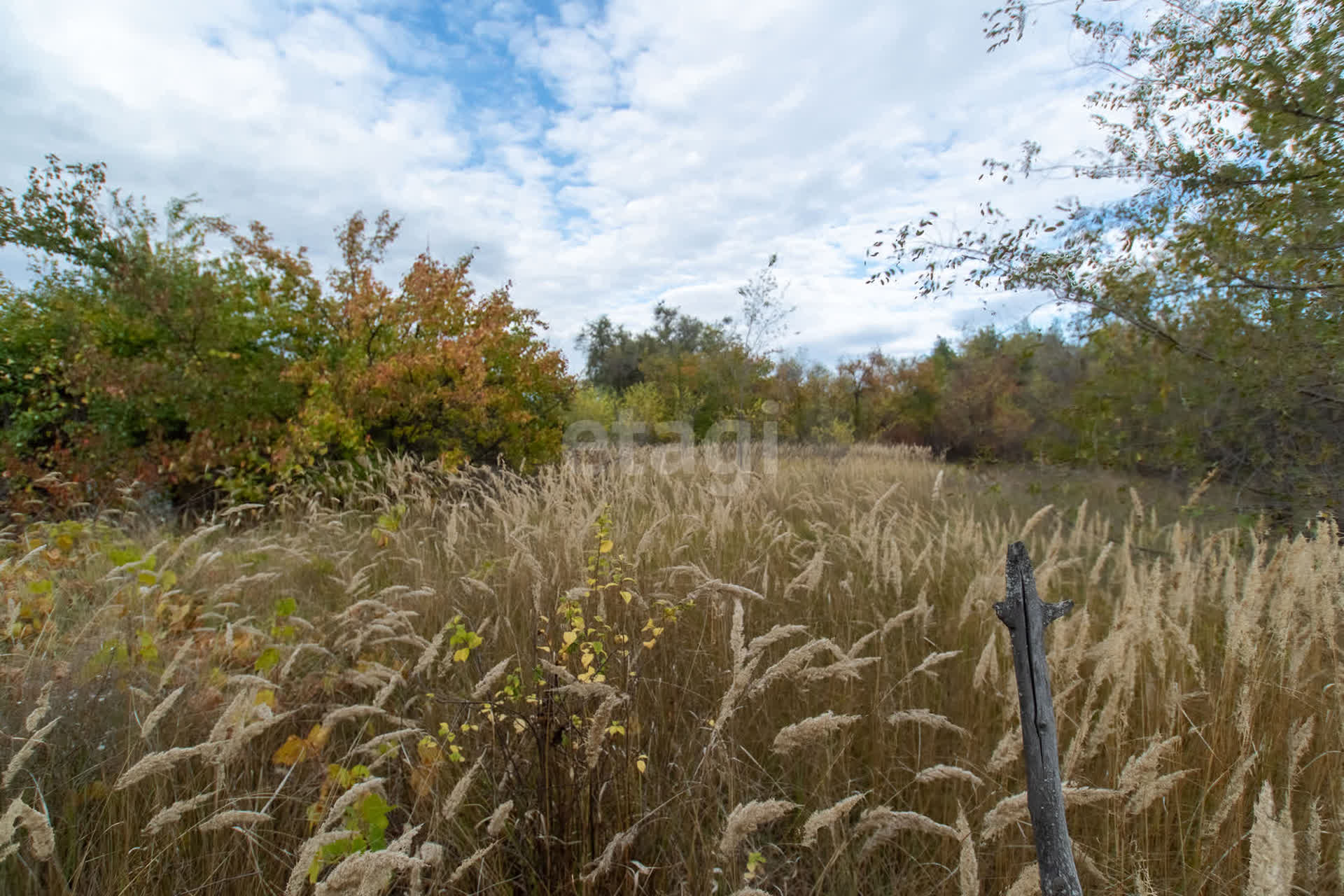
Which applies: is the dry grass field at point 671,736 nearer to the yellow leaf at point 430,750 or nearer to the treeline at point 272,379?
the yellow leaf at point 430,750

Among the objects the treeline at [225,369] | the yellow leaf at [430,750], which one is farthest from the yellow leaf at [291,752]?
the treeline at [225,369]

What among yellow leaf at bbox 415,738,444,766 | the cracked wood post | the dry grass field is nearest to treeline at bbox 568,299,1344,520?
the dry grass field

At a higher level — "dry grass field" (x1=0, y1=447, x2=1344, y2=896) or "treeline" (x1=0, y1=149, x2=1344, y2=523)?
"treeline" (x1=0, y1=149, x2=1344, y2=523)

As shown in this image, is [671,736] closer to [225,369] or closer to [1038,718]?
[1038,718]

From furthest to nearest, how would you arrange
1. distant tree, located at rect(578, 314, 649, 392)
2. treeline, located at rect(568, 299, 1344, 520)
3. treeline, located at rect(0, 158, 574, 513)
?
1. distant tree, located at rect(578, 314, 649, 392)
2. treeline, located at rect(0, 158, 574, 513)
3. treeline, located at rect(568, 299, 1344, 520)

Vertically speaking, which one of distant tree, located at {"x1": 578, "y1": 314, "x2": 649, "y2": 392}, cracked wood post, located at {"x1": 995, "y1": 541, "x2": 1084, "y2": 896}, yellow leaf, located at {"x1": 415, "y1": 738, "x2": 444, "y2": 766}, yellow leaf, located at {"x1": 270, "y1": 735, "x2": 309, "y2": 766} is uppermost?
distant tree, located at {"x1": 578, "y1": 314, "x2": 649, "y2": 392}

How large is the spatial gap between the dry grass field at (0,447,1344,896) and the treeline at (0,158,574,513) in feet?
12.5

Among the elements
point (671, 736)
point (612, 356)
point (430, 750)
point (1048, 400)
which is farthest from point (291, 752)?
point (612, 356)

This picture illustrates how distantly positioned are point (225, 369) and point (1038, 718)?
8.82 meters

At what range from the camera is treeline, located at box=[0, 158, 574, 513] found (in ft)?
22.4

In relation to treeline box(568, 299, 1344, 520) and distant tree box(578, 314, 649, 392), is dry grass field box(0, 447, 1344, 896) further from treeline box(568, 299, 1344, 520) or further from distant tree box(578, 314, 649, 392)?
distant tree box(578, 314, 649, 392)

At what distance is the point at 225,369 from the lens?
7230 mm

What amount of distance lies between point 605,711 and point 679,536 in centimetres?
250

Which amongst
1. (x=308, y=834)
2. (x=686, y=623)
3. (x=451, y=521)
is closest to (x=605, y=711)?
(x=308, y=834)
